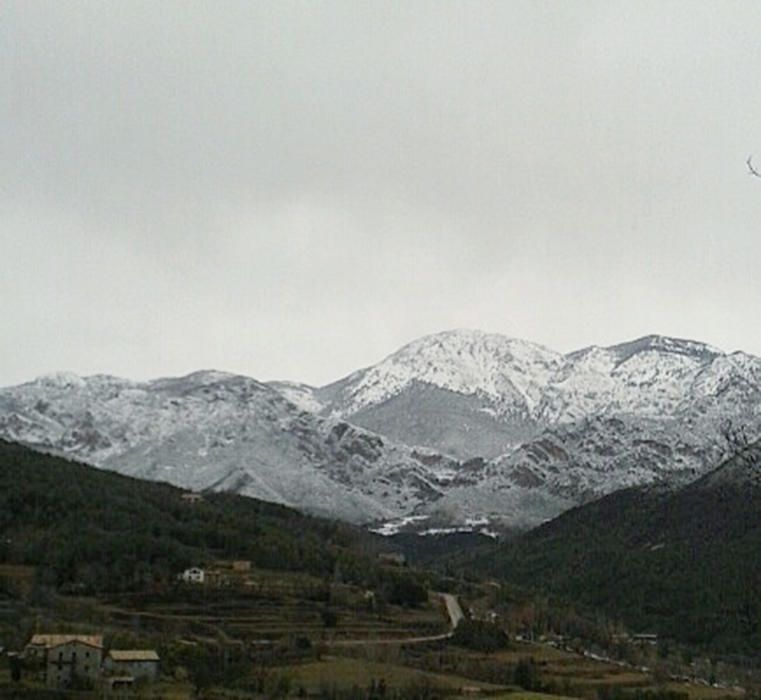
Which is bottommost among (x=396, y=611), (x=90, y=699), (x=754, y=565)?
(x=90, y=699)

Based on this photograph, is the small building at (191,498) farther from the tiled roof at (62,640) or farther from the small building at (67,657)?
the small building at (67,657)

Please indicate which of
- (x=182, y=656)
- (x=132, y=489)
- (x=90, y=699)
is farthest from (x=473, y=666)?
(x=132, y=489)

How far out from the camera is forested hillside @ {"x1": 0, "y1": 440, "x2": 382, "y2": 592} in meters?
107

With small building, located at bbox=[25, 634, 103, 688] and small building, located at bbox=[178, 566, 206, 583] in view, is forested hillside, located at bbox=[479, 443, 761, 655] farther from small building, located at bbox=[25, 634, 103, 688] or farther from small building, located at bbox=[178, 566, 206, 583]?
small building, located at bbox=[25, 634, 103, 688]

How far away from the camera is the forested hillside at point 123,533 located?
Answer: 350 feet

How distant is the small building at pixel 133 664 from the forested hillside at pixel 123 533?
101ft

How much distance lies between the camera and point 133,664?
69750mm

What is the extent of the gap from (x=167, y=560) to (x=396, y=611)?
21506 millimetres

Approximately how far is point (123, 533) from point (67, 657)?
163ft

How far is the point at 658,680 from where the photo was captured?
8725 centimetres

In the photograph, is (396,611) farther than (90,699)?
Yes

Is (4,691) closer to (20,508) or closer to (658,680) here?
(658,680)

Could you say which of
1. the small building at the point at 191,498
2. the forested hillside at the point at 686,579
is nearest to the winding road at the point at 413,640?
the forested hillside at the point at 686,579

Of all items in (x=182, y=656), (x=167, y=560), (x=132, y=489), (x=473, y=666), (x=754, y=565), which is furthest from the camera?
(x=754, y=565)
